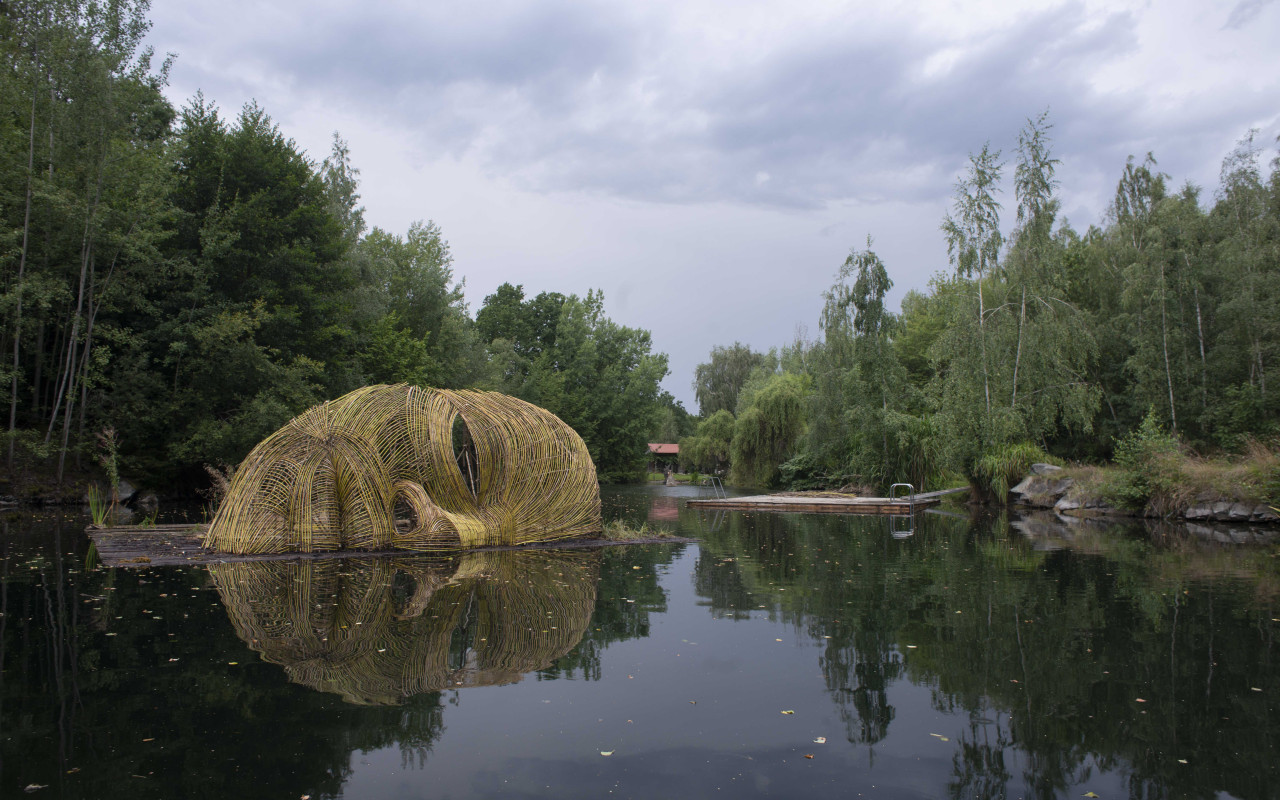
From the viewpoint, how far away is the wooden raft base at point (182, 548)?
10383 mm

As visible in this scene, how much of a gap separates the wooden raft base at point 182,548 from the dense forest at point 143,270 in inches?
301

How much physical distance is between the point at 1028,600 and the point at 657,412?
44.0 metres

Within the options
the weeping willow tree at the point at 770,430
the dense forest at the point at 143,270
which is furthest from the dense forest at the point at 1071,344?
the dense forest at the point at 143,270

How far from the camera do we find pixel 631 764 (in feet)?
13.5

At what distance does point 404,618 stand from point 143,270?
1944cm

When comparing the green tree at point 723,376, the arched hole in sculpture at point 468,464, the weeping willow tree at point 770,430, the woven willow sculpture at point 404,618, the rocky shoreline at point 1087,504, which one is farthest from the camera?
the green tree at point 723,376

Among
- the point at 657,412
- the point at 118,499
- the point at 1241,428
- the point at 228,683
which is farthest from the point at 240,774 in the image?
the point at 657,412

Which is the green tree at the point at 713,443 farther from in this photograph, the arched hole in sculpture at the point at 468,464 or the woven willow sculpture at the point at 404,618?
the woven willow sculpture at the point at 404,618

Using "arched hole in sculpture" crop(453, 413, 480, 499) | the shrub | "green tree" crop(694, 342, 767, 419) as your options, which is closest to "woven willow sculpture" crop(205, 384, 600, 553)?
"arched hole in sculpture" crop(453, 413, 480, 499)

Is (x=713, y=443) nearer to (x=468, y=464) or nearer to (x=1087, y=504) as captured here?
(x=1087, y=504)

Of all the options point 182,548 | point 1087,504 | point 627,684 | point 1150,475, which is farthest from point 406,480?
point 1087,504

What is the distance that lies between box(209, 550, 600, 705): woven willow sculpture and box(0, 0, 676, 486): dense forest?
44.3 ft

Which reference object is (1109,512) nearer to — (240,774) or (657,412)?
(240,774)

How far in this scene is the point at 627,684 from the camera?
18.0 ft
